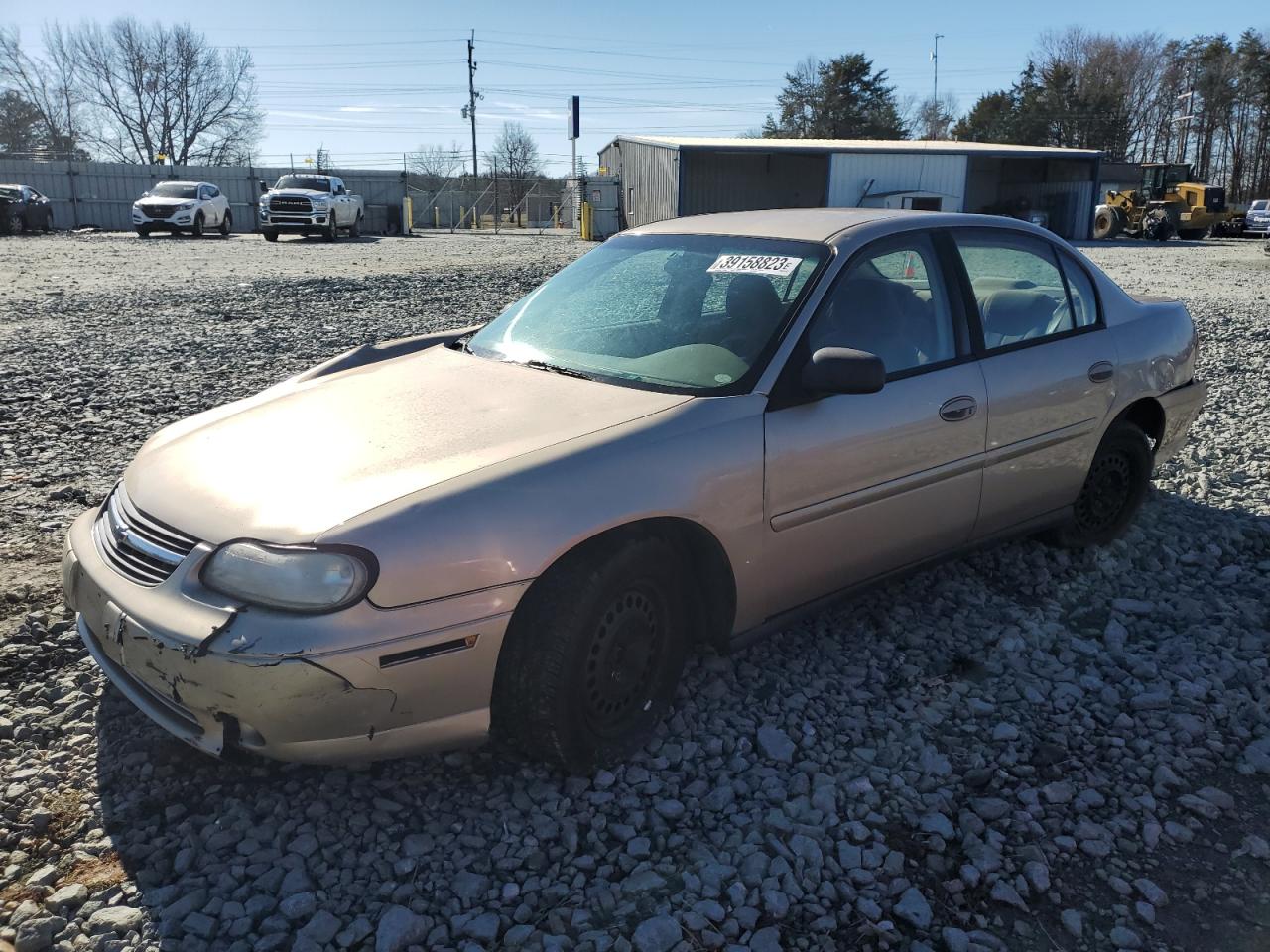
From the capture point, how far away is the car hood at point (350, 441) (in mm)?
2580

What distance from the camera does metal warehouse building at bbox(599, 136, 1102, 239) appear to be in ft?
111

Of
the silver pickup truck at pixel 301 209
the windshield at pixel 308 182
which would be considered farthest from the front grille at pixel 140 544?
the windshield at pixel 308 182

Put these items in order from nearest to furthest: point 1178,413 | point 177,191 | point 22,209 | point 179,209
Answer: point 1178,413
point 179,209
point 177,191
point 22,209

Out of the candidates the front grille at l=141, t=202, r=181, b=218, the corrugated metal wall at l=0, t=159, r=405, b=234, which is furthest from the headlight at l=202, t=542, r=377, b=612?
the corrugated metal wall at l=0, t=159, r=405, b=234

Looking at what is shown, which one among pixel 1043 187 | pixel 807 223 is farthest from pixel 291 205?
pixel 1043 187

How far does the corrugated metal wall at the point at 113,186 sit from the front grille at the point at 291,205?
9.21m

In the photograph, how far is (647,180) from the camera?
3622 centimetres

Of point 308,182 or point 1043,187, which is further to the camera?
point 1043,187

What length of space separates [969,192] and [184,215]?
94.3ft

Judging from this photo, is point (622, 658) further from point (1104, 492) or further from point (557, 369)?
point (1104, 492)

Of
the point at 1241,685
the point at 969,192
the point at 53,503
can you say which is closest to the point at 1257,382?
the point at 1241,685

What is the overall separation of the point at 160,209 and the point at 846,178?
22268 mm

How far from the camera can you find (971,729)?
3.16 metres

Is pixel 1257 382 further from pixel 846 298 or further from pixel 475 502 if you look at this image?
pixel 475 502
